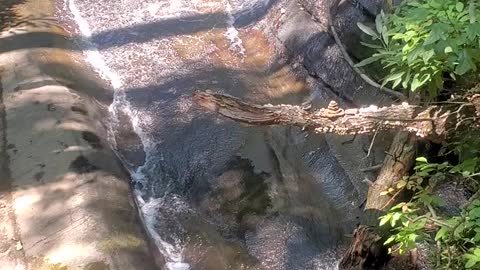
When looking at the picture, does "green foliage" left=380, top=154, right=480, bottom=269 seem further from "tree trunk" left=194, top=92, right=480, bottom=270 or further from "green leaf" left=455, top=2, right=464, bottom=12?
"green leaf" left=455, top=2, right=464, bottom=12

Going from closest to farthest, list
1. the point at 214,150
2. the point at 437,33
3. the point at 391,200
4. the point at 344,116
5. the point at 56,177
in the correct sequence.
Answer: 1. the point at 437,33
2. the point at 344,116
3. the point at 391,200
4. the point at 56,177
5. the point at 214,150

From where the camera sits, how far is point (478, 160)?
11.1ft

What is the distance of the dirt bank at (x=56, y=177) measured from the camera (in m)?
4.39

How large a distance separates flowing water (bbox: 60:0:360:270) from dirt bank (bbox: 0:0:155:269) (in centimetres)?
52

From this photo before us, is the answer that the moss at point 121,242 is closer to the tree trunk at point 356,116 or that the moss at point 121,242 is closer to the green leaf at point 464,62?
the tree trunk at point 356,116

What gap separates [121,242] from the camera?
15.1 ft

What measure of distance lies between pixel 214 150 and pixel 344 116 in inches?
112

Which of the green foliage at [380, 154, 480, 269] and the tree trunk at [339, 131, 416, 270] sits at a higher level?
the green foliage at [380, 154, 480, 269]

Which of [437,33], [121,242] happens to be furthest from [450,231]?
[121,242]

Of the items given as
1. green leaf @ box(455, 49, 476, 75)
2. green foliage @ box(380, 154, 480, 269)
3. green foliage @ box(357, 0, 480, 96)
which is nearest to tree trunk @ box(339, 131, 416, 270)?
green foliage @ box(380, 154, 480, 269)

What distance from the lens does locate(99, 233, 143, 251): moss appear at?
14.7 feet

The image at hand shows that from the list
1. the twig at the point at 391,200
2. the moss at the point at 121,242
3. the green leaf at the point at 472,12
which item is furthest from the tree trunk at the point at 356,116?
the moss at the point at 121,242

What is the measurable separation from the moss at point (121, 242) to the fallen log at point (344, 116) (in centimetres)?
167

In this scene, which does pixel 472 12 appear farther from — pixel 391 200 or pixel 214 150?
pixel 214 150
